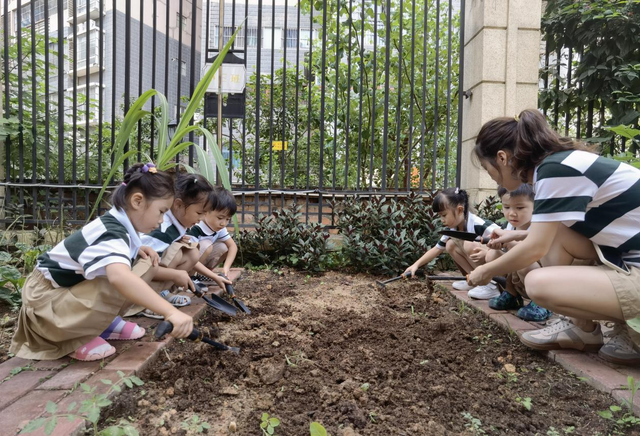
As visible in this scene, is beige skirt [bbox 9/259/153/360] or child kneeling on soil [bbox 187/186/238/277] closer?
beige skirt [bbox 9/259/153/360]

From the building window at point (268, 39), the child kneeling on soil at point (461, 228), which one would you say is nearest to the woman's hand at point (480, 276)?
the child kneeling on soil at point (461, 228)

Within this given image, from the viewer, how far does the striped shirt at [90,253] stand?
169 cm

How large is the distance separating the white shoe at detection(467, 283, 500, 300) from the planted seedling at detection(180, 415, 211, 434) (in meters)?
2.17

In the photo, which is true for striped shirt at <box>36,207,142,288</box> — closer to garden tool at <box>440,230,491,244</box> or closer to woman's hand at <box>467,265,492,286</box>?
woman's hand at <box>467,265,492,286</box>

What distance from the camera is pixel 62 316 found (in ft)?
5.82

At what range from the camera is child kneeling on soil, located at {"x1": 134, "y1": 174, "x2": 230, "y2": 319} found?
8.48 feet

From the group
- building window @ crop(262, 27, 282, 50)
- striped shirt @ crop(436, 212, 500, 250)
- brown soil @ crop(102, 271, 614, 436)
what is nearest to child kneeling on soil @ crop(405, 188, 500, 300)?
striped shirt @ crop(436, 212, 500, 250)

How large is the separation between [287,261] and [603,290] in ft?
9.46

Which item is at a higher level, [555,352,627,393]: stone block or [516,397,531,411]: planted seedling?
[555,352,627,393]: stone block

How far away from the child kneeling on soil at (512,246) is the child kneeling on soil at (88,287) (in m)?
1.83

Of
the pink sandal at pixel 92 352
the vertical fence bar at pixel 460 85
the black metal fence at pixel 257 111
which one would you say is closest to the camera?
the pink sandal at pixel 92 352

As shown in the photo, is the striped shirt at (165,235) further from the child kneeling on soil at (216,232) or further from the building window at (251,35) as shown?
the building window at (251,35)

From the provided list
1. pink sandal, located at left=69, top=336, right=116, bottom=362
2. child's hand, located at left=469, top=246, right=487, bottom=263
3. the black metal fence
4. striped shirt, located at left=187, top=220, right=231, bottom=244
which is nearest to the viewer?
pink sandal, located at left=69, top=336, right=116, bottom=362

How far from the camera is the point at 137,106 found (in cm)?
279
